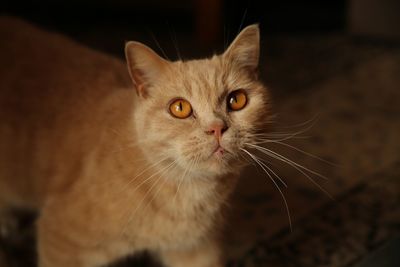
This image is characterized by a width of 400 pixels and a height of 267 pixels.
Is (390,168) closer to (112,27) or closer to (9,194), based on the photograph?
(9,194)

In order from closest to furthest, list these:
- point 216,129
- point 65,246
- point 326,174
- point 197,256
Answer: point 216,129, point 65,246, point 197,256, point 326,174

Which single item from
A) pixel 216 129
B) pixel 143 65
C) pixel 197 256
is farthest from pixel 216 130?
pixel 197 256

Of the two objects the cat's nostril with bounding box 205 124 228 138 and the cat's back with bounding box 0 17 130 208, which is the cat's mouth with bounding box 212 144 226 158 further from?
the cat's back with bounding box 0 17 130 208

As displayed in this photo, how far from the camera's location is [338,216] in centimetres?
175

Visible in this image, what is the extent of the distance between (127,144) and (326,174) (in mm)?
1034

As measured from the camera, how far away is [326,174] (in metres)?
2.01

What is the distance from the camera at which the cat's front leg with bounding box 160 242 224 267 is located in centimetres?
146

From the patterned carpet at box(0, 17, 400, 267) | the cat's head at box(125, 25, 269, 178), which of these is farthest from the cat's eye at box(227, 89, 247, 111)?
the patterned carpet at box(0, 17, 400, 267)

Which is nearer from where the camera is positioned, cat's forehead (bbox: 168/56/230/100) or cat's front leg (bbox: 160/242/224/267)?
cat's forehead (bbox: 168/56/230/100)

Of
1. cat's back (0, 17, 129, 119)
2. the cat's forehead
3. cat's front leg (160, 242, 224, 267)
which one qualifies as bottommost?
cat's front leg (160, 242, 224, 267)

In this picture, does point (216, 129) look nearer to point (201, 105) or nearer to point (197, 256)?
point (201, 105)

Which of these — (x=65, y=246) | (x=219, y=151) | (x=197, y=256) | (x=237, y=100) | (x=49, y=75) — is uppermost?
(x=49, y=75)

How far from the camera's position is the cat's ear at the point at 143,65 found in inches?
46.5

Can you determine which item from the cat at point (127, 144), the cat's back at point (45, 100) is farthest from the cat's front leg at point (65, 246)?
the cat's back at point (45, 100)
